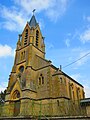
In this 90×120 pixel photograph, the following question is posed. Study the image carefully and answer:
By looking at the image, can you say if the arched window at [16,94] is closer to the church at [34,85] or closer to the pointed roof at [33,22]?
the church at [34,85]

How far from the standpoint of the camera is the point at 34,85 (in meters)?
27.9

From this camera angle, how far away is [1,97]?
136 feet

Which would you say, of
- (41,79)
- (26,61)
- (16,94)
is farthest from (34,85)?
(26,61)

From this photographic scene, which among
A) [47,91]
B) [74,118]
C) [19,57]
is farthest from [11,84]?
[74,118]

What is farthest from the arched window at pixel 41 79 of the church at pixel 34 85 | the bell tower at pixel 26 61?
the bell tower at pixel 26 61

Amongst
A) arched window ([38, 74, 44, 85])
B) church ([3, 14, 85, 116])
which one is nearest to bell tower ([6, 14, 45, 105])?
church ([3, 14, 85, 116])

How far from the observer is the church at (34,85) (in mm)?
23547

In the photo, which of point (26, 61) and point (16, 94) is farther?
point (26, 61)

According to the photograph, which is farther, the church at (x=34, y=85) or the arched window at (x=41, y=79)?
the arched window at (x=41, y=79)

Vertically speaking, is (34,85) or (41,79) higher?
(41,79)

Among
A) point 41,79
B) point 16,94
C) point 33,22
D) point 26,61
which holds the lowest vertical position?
point 16,94

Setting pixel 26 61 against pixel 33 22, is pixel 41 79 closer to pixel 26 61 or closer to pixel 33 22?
pixel 26 61

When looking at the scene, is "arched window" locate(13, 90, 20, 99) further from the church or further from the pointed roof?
the pointed roof

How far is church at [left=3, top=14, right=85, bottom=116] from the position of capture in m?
23.5
